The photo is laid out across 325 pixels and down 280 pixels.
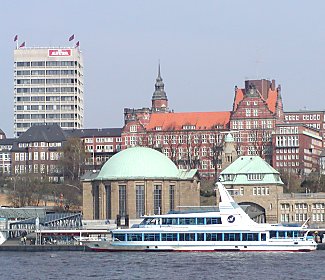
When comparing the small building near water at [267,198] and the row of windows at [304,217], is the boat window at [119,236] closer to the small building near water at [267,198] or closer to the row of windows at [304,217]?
the small building near water at [267,198]

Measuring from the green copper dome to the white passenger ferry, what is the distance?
1279 inches

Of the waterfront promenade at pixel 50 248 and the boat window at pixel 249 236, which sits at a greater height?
the boat window at pixel 249 236

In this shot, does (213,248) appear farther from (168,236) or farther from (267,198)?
(267,198)

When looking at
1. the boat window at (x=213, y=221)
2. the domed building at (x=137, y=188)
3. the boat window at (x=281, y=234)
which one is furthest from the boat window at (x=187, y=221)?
the domed building at (x=137, y=188)

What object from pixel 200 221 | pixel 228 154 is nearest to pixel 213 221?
pixel 200 221

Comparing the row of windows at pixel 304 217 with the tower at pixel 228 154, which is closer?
the row of windows at pixel 304 217

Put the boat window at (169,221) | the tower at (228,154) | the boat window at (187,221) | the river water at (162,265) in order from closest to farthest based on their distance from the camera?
the river water at (162,265)
the boat window at (187,221)
the boat window at (169,221)
the tower at (228,154)

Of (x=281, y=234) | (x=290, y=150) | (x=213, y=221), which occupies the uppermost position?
(x=290, y=150)

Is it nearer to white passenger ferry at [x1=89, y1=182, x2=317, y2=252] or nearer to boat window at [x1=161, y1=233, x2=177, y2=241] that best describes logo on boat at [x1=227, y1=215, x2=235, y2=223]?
white passenger ferry at [x1=89, y1=182, x2=317, y2=252]

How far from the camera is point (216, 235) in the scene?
118688mm

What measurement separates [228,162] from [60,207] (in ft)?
74.5

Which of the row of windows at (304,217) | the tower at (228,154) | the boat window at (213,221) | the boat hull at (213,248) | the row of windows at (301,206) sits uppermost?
the tower at (228,154)

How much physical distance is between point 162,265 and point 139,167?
5283 cm

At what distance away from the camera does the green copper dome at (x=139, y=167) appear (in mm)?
153750
